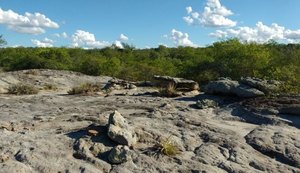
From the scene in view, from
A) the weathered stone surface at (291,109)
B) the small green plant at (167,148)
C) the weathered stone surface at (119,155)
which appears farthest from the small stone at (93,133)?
the weathered stone surface at (291,109)

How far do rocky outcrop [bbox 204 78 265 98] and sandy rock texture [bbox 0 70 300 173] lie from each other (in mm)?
306

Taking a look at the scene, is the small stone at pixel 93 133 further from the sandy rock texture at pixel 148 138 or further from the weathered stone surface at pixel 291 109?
the weathered stone surface at pixel 291 109

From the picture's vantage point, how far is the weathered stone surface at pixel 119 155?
757 centimetres

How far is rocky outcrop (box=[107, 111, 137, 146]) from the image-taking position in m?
8.07

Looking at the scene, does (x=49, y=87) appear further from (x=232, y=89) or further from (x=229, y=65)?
(x=232, y=89)

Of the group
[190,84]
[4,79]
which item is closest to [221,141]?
[190,84]

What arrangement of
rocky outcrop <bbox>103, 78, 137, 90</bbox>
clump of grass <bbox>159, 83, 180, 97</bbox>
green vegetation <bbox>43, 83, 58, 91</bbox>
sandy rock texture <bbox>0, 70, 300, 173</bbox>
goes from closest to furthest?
sandy rock texture <bbox>0, 70, 300, 173</bbox> → clump of grass <bbox>159, 83, 180, 97</bbox> → rocky outcrop <bbox>103, 78, 137, 90</bbox> → green vegetation <bbox>43, 83, 58, 91</bbox>

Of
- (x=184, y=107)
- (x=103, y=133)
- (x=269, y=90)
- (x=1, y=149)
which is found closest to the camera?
(x=1, y=149)

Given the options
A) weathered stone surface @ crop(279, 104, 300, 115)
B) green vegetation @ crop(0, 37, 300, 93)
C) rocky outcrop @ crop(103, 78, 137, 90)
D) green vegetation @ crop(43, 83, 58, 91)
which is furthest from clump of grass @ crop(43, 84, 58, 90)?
weathered stone surface @ crop(279, 104, 300, 115)

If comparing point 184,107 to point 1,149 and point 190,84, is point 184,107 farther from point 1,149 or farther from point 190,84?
point 1,149

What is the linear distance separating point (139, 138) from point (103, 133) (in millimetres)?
664

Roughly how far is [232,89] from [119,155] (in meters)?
5.64

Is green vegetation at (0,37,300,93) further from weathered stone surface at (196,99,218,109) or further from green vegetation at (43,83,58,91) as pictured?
green vegetation at (43,83,58,91)

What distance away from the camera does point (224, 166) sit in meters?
7.73
